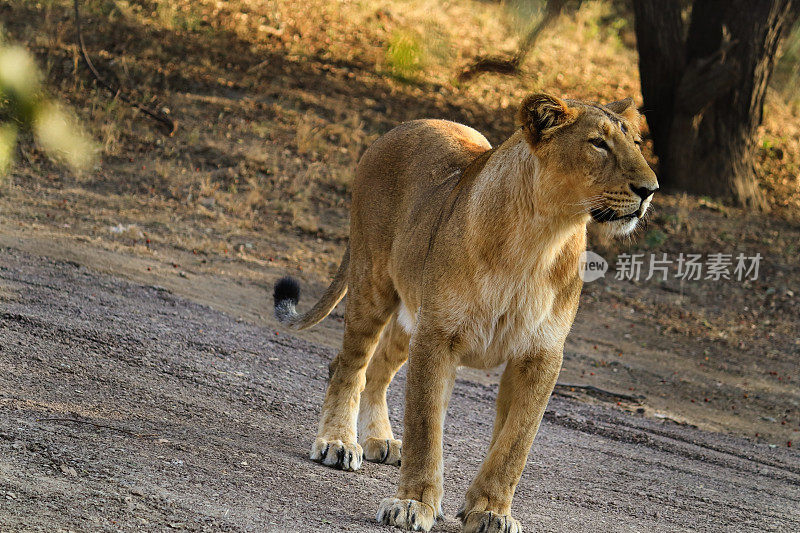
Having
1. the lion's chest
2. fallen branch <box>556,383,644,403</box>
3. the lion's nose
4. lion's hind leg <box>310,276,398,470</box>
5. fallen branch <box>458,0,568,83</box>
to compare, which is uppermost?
fallen branch <box>458,0,568,83</box>

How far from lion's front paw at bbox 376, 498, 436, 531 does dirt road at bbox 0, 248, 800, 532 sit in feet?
0.20

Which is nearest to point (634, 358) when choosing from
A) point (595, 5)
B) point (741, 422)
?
point (741, 422)

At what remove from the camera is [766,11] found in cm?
1301

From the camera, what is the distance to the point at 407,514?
3551 mm

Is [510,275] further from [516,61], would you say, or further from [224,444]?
[224,444]

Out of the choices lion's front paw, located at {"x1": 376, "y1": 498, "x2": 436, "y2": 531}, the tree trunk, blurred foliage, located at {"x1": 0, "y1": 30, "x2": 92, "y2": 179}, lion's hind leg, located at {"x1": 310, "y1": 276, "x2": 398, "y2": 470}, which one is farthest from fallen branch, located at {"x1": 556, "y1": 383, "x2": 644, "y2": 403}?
the tree trunk

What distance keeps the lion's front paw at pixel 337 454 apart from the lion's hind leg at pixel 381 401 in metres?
0.23

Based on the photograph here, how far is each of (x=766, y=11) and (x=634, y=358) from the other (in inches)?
257

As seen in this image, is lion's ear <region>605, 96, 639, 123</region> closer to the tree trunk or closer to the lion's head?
the lion's head

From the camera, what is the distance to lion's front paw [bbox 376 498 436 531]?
140 inches

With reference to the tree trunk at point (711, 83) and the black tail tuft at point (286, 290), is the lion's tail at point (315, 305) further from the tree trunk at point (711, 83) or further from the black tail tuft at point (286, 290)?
the tree trunk at point (711, 83)

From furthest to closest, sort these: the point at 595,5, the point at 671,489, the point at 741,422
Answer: the point at 595,5, the point at 741,422, the point at 671,489

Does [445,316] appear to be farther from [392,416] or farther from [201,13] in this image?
[201,13]

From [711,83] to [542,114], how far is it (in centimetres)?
1048
